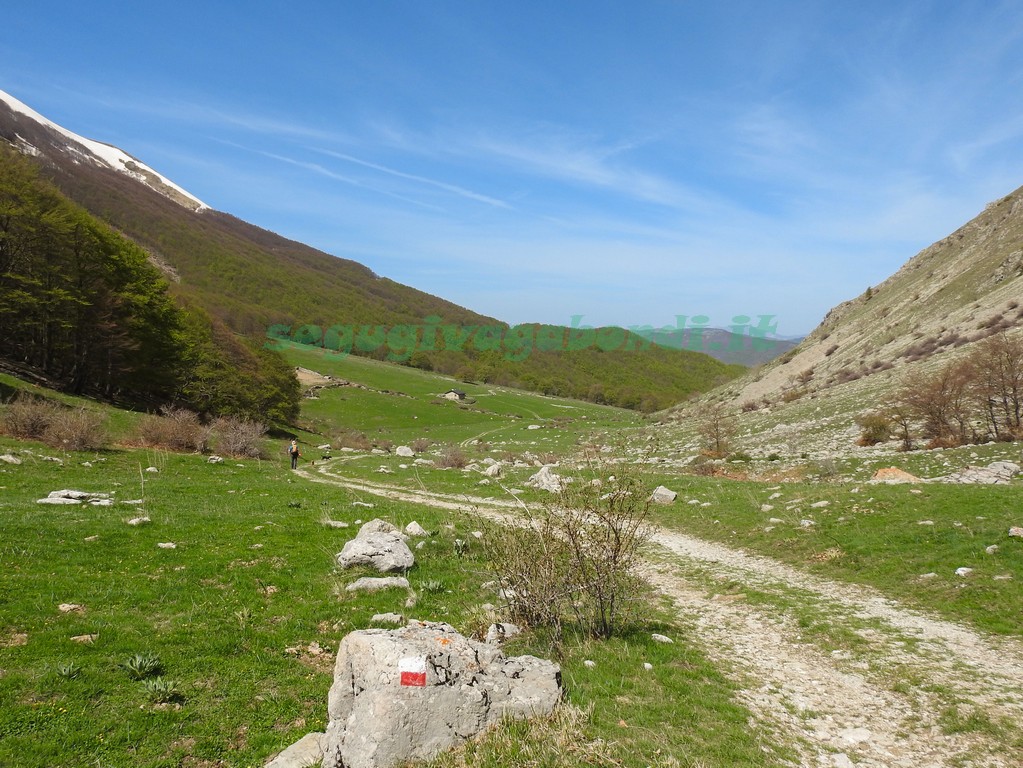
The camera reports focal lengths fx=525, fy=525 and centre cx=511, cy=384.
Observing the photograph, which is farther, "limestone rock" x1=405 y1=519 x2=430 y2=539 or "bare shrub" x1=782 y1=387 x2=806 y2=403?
"bare shrub" x1=782 y1=387 x2=806 y2=403

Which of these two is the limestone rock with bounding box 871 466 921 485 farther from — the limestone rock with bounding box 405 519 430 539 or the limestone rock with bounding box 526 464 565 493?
the limestone rock with bounding box 405 519 430 539

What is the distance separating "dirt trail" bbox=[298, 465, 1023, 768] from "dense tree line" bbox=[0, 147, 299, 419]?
43538 mm

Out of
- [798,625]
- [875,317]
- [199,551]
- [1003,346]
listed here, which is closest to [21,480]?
[199,551]

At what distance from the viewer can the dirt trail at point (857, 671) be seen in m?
6.23

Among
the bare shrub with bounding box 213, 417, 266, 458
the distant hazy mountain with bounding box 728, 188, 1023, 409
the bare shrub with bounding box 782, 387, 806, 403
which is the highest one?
the distant hazy mountain with bounding box 728, 188, 1023, 409

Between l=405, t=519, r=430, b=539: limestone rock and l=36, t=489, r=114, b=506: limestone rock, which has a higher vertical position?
l=405, t=519, r=430, b=539: limestone rock

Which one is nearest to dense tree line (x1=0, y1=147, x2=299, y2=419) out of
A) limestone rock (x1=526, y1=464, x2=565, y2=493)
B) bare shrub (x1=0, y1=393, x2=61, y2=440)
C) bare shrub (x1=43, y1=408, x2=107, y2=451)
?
bare shrub (x1=0, y1=393, x2=61, y2=440)

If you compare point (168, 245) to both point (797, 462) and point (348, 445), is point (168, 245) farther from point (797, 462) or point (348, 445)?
point (797, 462)

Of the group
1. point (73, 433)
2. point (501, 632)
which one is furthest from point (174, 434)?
point (501, 632)

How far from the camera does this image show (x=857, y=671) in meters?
8.11

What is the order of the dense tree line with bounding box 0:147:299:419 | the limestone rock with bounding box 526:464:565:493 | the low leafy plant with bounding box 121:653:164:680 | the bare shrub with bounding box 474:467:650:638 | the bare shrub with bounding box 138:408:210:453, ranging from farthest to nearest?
the dense tree line with bounding box 0:147:299:419 < the bare shrub with bounding box 138:408:210:453 < the limestone rock with bounding box 526:464:565:493 < the bare shrub with bounding box 474:467:650:638 < the low leafy plant with bounding box 121:653:164:680

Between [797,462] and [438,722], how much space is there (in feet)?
85.0

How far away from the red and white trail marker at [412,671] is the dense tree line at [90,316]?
41.7 metres

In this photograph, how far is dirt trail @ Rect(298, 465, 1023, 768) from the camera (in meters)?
6.23
